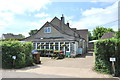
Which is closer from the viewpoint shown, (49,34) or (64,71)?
(64,71)

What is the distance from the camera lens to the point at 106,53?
7945 mm

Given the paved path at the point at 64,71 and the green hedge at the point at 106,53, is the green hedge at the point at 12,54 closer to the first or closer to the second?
the paved path at the point at 64,71

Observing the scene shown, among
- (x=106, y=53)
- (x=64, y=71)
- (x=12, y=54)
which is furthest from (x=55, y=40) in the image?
(x=106, y=53)

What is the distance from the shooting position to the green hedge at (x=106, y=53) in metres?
7.58

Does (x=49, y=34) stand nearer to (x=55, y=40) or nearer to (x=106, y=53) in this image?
(x=55, y=40)

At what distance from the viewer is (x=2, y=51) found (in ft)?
32.3

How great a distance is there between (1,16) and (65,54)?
10939 millimetres

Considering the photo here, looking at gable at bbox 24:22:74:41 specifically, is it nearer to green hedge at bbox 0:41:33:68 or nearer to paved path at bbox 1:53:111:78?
Result: paved path at bbox 1:53:111:78

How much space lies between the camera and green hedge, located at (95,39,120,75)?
758 centimetres

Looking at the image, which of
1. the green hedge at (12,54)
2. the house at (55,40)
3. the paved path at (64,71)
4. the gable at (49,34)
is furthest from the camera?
the gable at (49,34)

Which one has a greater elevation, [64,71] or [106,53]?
[106,53]

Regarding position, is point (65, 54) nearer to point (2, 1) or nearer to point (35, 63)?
point (35, 63)

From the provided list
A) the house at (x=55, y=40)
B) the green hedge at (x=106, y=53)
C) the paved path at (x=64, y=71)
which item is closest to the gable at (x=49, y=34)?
the house at (x=55, y=40)

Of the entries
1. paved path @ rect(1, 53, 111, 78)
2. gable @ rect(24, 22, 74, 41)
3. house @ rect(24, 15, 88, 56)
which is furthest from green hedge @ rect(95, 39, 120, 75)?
gable @ rect(24, 22, 74, 41)
